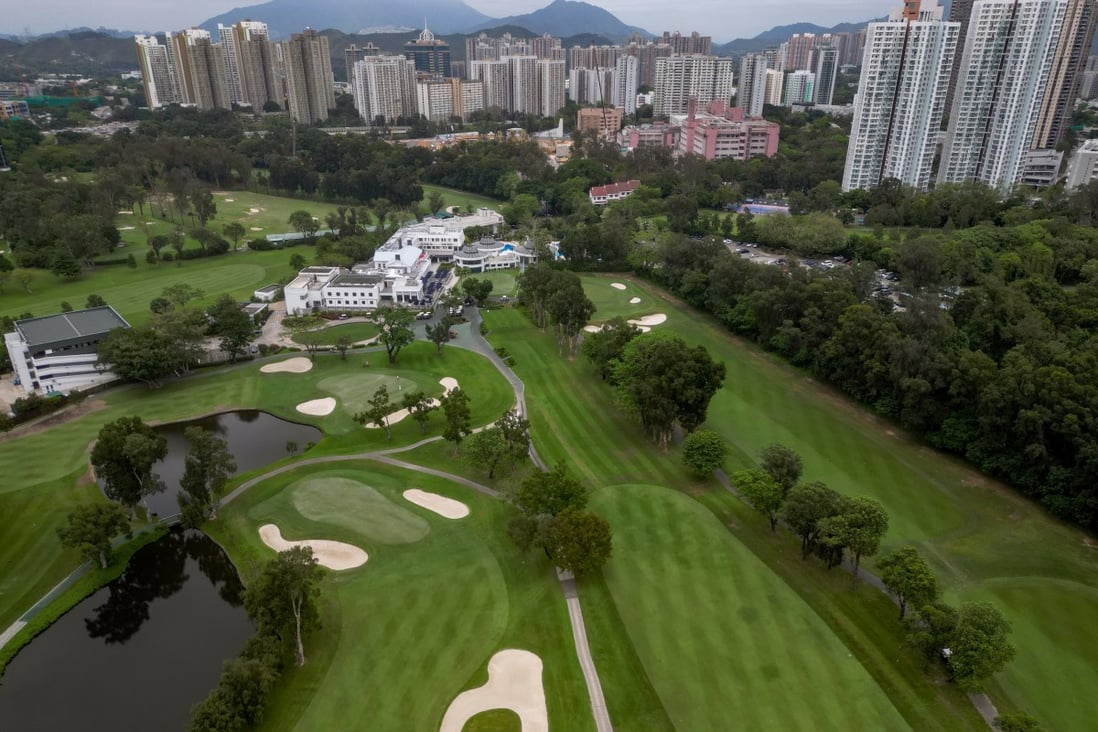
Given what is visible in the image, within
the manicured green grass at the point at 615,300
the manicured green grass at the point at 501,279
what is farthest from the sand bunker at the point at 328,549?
the manicured green grass at the point at 501,279

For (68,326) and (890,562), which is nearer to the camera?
(890,562)

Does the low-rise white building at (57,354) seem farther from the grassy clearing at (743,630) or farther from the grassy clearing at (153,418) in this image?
the grassy clearing at (743,630)

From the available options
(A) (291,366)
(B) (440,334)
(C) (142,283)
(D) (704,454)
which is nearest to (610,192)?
(B) (440,334)

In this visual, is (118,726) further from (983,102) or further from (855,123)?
(983,102)

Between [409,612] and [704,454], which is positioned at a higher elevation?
[704,454]

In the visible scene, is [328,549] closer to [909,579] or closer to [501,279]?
[909,579]

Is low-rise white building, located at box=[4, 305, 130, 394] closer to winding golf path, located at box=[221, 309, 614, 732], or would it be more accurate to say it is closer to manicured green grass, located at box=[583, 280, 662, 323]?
winding golf path, located at box=[221, 309, 614, 732]

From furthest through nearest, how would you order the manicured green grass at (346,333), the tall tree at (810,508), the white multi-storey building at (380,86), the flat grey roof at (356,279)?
1. the white multi-storey building at (380,86)
2. the flat grey roof at (356,279)
3. the manicured green grass at (346,333)
4. the tall tree at (810,508)
